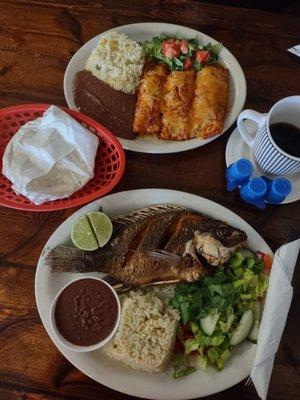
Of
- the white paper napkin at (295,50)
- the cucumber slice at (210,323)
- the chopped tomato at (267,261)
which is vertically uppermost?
the white paper napkin at (295,50)

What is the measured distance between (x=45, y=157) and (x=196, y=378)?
2.86 ft

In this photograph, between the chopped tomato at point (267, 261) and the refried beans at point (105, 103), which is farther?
the refried beans at point (105, 103)

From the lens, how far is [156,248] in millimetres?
1385

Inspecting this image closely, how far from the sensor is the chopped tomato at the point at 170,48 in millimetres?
1682

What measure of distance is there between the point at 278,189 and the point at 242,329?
0.47 metres

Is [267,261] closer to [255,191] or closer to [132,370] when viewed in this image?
[255,191]

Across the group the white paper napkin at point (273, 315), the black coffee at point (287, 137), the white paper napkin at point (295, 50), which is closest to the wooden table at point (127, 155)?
the white paper napkin at point (295, 50)

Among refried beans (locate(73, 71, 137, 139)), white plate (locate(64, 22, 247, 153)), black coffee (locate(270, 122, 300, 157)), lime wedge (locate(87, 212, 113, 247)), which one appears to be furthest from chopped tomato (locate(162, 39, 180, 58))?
lime wedge (locate(87, 212, 113, 247))

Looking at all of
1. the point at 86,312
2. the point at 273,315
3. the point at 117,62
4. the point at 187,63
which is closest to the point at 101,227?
the point at 86,312

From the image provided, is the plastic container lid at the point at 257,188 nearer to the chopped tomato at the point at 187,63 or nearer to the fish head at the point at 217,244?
the fish head at the point at 217,244

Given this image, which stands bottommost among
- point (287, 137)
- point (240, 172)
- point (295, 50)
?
point (240, 172)

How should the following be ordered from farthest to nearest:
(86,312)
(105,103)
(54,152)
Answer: (105,103)
(54,152)
(86,312)

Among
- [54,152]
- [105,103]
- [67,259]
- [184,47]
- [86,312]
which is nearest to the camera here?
[86,312]

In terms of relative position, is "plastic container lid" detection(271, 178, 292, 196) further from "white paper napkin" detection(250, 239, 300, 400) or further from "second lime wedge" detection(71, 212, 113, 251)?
"second lime wedge" detection(71, 212, 113, 251)
